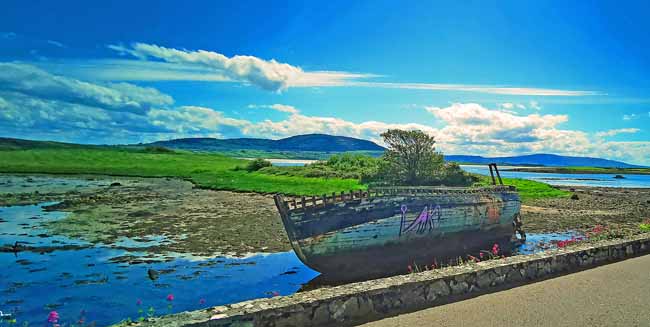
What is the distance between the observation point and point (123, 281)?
12492mm

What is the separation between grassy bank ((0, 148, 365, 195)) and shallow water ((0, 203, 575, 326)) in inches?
909

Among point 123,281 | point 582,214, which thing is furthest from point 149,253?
point 582,214

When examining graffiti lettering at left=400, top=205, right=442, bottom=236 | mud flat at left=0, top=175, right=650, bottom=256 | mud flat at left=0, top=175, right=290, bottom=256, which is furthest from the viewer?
mud flat at left=0, top=175, right=650, bottom=256

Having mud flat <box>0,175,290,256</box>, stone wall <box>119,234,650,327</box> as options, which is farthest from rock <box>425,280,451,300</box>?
mud flat <box>0,175,290,256</box>

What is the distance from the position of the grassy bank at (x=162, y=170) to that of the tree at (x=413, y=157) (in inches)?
430

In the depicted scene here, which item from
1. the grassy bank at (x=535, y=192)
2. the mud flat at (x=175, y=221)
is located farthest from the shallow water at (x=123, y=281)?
the grassy bank at (x=535, y=192)

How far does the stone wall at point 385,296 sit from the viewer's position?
203 inches

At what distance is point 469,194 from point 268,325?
13.2m

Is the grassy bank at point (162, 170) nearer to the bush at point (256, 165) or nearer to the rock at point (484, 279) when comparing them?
the bush at point (256, 165)

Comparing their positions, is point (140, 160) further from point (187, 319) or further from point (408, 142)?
point (187, 319)

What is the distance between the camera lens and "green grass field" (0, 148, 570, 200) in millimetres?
41875

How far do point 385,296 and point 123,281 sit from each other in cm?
942

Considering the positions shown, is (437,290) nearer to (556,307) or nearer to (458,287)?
(458,287)

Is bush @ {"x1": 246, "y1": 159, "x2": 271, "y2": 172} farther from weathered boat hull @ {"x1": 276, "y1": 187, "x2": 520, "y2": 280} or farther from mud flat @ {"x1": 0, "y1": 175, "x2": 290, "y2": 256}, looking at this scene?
weathered boat hull @ {"x1": 276, "y1": 187, "x2": 520, "y2": 280}
